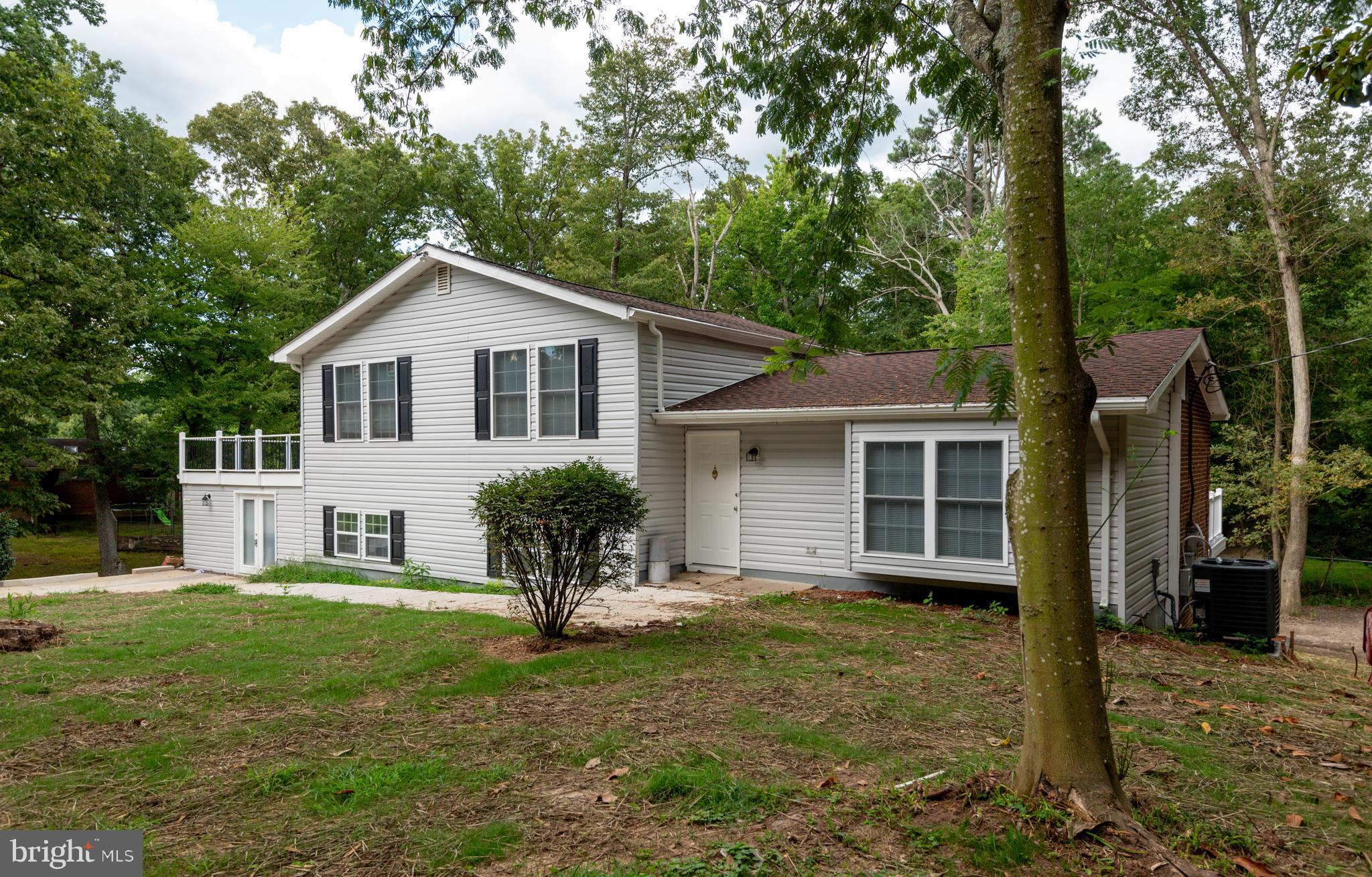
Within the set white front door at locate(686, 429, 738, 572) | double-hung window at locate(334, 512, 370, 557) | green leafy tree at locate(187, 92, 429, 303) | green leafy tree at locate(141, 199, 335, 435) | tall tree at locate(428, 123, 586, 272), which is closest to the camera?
white front door at locate(686, 429, 738, 572)

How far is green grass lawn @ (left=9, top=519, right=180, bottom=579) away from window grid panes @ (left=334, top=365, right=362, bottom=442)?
13.5m

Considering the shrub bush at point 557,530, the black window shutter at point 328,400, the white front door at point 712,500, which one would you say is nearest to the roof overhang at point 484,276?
the black window shutter at point 328,400

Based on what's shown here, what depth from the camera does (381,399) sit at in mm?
14836

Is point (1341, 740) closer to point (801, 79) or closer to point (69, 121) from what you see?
point (801, 79)

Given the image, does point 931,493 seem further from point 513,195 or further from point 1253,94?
point 513,195

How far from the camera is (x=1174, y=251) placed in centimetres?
1802

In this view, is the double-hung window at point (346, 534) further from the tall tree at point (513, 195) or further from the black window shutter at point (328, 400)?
the tall tree at point (513, 195)

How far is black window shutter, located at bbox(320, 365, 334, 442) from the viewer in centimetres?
1549

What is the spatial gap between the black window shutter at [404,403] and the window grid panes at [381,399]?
0.24 m

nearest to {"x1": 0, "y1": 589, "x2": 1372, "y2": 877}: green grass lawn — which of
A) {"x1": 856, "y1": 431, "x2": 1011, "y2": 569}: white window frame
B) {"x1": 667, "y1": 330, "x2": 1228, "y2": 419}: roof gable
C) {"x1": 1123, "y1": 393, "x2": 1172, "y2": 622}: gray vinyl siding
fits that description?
{"x1": 1123, "y1": 393, "x2": 1172, "y2": 622}: gray vinyl siding

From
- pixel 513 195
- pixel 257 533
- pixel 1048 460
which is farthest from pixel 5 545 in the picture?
pixel 1048 460

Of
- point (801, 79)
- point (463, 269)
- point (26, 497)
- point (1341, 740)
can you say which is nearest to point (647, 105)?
point (463, 269)

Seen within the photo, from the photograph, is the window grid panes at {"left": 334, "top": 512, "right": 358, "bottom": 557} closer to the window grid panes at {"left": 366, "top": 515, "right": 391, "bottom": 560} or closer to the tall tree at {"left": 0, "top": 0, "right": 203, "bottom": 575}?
the window grid panes at {"left": 366, "top": 515, "right": 391, "bottom": 560}

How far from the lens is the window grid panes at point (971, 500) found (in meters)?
9.33
